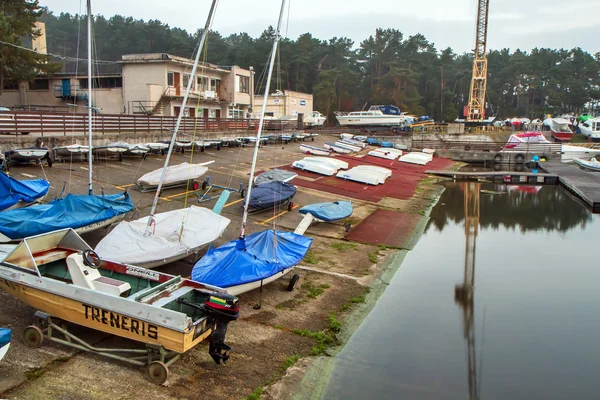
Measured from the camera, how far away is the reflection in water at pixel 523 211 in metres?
26.6

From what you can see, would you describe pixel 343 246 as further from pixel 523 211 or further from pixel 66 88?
pixel 66 88

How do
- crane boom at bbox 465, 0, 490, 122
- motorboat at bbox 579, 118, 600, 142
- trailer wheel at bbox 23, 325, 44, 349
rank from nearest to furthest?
trailer wheel at bbox 23, 325, 44, 349, motorboat at bbox 579, 118, 600, 142, crane boom at bbox 465, 0, 490, 122

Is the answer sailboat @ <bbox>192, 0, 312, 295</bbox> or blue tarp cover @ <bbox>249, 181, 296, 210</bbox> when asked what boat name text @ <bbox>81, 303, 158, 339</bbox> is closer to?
sailboat @ <bbox>192, 0, 312, 295</bbox>

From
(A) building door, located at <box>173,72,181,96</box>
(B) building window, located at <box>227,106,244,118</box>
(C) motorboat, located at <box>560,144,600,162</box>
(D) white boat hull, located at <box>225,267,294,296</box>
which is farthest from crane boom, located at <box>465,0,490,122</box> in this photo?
(D) white boat hull, located at <box>225,267,294,296</box>

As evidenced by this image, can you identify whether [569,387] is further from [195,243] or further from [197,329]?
[195,243]

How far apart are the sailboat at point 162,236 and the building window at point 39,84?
42.4 m

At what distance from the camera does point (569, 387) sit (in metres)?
10.1

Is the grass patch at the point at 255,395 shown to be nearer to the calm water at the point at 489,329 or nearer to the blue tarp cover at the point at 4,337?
the calm water at the point at 489,329

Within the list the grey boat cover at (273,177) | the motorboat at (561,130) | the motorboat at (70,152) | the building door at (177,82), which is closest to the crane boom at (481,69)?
the motorboat at (561,130)

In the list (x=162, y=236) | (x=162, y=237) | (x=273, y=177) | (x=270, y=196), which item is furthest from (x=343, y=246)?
(x=273, y=177)

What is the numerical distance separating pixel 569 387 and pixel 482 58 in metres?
80.5

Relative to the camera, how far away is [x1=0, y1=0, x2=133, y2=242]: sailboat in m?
13.6

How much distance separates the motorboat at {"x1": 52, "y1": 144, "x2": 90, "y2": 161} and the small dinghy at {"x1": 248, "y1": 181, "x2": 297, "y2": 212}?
1085 centimetres

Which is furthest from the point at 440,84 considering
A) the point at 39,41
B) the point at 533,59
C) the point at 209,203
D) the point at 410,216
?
the point at 209,203
